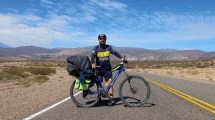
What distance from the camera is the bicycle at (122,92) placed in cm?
1016

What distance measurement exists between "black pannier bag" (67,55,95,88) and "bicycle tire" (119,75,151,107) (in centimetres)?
105

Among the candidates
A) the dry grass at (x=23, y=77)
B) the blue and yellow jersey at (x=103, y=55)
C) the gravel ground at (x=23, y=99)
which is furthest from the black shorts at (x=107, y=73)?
the dry grass at (x=23, y=77)

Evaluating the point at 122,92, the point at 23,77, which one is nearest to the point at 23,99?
the point at 122,92

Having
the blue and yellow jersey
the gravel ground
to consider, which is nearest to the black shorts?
the blue and yellow jersey

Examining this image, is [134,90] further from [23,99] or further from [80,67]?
[23,99]

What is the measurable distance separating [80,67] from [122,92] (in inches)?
57.1

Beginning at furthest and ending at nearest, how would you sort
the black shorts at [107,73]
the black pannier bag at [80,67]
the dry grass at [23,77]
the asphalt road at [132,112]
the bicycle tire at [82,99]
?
the dry grass at [23,77] < the black shorts at [107,73] < the bicycle tire at [82,99] < the black pannier bag at [80,67] < the asphalt road at [132,112]

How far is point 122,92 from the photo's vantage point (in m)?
10.1

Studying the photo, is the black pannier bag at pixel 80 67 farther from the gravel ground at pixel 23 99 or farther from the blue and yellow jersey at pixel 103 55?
the gravel ground at pixel 23 99

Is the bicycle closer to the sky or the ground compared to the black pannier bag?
closer to the ground

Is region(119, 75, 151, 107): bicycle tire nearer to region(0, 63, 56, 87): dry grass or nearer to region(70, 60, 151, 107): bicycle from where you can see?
region(70, 60, 151, 107): bicycle

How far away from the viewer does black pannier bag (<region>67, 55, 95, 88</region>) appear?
33.1ft

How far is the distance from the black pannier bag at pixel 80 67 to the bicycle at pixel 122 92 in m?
0.33

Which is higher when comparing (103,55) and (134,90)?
(103,55)
